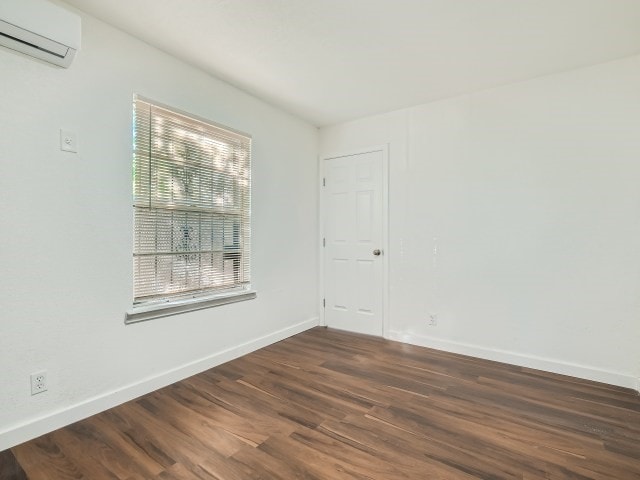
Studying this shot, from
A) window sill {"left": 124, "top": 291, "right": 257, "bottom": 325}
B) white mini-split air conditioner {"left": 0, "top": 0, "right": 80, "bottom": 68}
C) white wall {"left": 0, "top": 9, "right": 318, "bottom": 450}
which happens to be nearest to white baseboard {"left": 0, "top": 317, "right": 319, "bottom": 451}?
white wall {"left": 0, "top": 9, "right": 318, "bottom": 450}

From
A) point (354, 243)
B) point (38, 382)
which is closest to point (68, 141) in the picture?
point (38, 382)

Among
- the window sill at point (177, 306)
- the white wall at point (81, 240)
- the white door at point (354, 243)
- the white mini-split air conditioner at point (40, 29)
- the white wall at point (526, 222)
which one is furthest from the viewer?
the white door at point (354, 243)

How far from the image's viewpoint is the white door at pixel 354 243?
369 centimetres

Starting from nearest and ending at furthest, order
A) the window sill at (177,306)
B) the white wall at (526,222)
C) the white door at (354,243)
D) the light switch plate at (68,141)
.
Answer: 1. the light switch plate at (68,141)
2. the window sill at (177,306)
3. the white wall at (526,222)
4. the white door at (354,243)

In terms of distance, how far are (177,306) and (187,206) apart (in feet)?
2.63

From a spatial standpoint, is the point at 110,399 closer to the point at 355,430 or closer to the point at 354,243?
the point at 355,430

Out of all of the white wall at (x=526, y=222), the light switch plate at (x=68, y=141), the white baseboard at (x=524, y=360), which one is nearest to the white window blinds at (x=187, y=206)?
the light switch plate at (x=68, y=141)

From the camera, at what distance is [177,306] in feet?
8.29

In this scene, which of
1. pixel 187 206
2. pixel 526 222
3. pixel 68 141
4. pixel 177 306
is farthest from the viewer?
pixel 526 222

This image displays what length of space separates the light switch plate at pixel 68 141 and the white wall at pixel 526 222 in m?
2.80

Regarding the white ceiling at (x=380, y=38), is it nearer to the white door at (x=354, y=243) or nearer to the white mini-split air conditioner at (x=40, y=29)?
the white mini-split air conditioner at (x=40, y=29)

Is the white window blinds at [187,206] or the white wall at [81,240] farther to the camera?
the white window blinds at [187,206]

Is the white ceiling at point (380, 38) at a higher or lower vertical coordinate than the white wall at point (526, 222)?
higher

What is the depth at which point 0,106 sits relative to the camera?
1718mm
